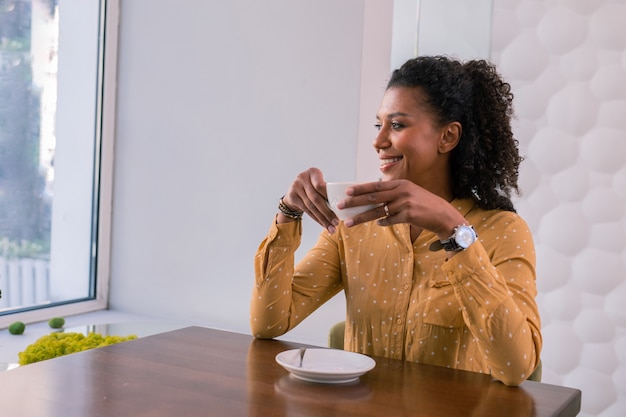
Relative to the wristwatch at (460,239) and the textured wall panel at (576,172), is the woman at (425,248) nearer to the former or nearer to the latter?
the wristwatch at (460,239)

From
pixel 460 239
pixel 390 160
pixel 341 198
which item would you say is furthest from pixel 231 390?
pixel 390 160

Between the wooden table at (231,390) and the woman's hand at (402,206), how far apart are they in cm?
26

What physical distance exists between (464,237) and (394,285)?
34 centimetres

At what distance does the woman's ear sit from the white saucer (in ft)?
2.03

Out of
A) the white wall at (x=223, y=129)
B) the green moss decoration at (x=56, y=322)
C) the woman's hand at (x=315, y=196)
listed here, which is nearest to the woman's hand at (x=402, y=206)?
the woman's hand at (x=315, y=196)

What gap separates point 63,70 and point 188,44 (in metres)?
0.61

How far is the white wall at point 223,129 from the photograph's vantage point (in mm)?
3016

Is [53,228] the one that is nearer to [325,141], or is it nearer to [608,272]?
[325,141]

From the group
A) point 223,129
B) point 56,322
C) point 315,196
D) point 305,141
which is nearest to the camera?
point 315,196

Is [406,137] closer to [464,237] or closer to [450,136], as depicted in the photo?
[450,136]

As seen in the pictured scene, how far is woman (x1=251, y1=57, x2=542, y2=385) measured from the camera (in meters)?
1.47

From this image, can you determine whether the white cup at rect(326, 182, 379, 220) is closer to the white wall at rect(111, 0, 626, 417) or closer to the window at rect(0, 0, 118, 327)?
the white wall at rect(111, 0, 626, 417)

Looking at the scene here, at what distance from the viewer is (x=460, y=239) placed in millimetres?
1344

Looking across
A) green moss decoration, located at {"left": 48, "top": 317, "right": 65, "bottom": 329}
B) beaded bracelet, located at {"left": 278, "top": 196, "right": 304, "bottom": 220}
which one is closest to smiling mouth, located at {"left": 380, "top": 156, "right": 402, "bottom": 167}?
beaded bracelet, located at {"left": 278, "top": 196, "right": 304, "bottom": 220}
